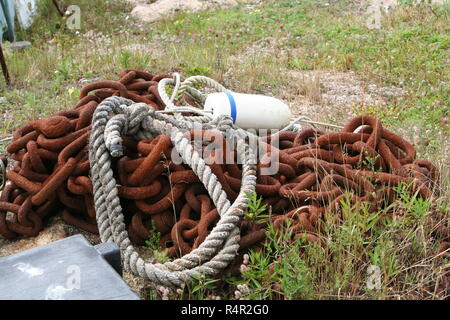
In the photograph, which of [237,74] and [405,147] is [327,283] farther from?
[237,74]

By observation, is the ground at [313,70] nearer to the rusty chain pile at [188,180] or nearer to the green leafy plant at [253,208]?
the rusty chain pile at [188,180]

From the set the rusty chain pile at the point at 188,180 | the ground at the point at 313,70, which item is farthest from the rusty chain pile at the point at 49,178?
the ground at the point at 313,70

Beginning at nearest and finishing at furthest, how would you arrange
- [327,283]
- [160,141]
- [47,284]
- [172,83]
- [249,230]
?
1. [47,284]
2. [327,283]
3. [249,230]
4. [160,141]
5. [172,83]

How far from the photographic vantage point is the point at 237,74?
687cm

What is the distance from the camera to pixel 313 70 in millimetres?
7605

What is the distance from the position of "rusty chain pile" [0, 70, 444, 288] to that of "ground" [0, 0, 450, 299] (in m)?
0.20

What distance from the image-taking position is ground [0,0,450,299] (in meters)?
2.58

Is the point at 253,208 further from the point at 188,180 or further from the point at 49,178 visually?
the point at 49,178

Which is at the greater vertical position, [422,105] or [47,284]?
[47,284]

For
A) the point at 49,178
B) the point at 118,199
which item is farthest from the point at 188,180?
the point at 49,178

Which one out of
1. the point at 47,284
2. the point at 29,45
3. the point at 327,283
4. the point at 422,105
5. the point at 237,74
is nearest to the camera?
the point at 47,284

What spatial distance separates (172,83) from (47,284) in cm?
279

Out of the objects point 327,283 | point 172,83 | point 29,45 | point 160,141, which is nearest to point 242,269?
point 327,283

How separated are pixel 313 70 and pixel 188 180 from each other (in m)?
4.97
